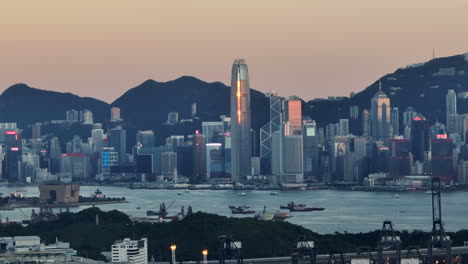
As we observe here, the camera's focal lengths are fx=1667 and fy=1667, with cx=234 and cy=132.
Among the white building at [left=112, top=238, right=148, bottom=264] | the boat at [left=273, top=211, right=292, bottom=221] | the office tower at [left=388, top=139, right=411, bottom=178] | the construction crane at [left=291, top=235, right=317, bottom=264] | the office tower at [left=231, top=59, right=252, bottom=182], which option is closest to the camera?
the construction crane at [left=291, top=235, right=317, bottom=264]

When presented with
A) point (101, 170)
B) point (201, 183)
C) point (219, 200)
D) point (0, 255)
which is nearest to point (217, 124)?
point (101, 170)

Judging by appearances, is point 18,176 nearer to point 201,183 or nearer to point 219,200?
point 201,183

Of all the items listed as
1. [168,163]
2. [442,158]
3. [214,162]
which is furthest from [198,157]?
[442,158]

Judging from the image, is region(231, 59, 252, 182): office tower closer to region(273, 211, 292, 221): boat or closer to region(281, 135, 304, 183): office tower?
Answer: region(281, 135, 304, 183): office tower

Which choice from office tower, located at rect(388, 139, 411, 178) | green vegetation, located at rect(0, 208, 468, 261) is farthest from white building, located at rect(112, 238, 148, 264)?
office tower, located at rect(388, 139, 411, 178)

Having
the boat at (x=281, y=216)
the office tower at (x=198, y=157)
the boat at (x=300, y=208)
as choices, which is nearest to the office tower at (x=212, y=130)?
the office tower at (x=198, y=157)

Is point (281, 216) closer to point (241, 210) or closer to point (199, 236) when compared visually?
point (241, 210)

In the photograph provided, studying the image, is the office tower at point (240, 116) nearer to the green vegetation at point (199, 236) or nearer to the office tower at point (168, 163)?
the office tower at point (168, 163)
